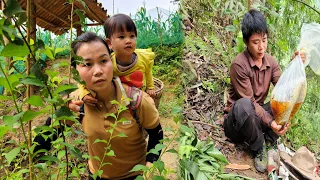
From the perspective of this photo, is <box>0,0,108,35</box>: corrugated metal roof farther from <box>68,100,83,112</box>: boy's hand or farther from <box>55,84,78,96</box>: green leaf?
<box>55,84,78,96</box>: green leaf

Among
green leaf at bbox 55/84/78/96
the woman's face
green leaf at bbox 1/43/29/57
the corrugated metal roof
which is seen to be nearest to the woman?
the woman's face

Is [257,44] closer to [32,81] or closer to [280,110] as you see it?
[280,110]

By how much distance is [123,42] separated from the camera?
5.83 ft

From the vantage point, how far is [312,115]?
3553 mm

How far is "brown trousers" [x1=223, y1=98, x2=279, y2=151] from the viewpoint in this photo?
2.10 meters

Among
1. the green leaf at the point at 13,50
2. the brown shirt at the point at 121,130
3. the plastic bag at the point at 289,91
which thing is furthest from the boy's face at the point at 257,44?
the green leaf at the point at 13,50

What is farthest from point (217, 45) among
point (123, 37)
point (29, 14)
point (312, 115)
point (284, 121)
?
point (29, 14)

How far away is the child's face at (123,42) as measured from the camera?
1780 millimetres

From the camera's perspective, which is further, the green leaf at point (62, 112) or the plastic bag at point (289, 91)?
the plastic bag at point (289, 91)

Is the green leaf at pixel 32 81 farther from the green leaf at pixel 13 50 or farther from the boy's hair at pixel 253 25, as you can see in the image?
the boy's hair at pixel 253 25

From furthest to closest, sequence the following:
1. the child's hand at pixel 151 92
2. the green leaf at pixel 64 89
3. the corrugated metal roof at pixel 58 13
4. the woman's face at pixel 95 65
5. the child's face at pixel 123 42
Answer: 1. the corrugated metal roof at pixel 58 13
2. the child's hand at pixel 151 92
3. the child's face at pixel 123 42
4. the woman's face at pixel 95 65
5. the green leaf at pixel 64 89

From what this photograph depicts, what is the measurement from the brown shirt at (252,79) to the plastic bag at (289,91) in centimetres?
10

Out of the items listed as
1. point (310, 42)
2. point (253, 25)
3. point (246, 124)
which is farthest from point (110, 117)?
point (310, 42)

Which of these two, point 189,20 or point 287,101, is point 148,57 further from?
point 189,20
